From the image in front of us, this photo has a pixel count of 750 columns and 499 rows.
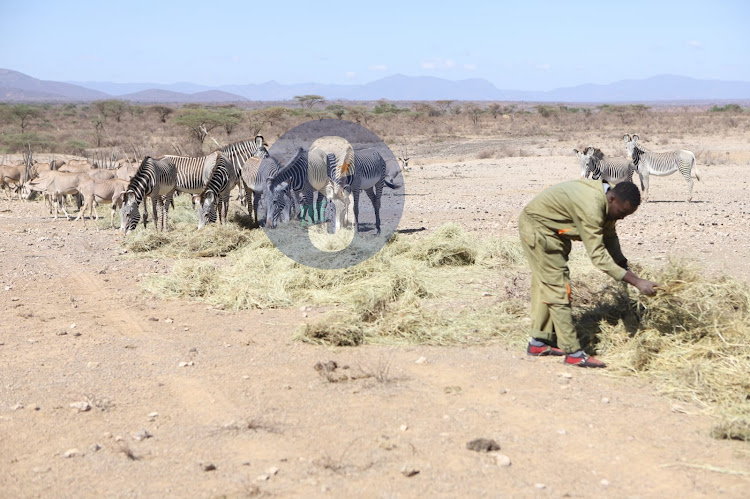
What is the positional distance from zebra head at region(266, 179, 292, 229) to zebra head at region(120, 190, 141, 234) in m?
2.54

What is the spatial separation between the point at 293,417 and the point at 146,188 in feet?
28.6

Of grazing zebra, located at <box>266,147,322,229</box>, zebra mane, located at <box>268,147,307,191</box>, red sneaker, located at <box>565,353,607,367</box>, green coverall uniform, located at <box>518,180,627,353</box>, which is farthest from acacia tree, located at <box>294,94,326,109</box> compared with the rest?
red sneaker, located at <box>565,353,607,367</box>

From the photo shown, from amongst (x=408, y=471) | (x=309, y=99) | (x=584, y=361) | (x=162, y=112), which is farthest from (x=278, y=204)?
(x=309, y=99)

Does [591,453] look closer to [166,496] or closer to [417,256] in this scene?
[166,496]

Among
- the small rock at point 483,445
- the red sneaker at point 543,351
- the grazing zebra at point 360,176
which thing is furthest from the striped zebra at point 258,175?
the small rock at point 483,445

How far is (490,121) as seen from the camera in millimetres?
59031

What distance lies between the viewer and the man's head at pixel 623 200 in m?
5.38

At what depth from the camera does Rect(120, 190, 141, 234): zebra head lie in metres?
12.4

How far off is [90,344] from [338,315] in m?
2.34

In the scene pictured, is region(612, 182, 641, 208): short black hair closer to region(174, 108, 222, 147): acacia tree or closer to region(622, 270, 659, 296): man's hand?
region(622, 270, 659, 296): man's hand

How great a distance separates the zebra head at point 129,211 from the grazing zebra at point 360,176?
3.66 meters

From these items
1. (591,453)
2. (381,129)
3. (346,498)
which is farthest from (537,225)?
(381,129)

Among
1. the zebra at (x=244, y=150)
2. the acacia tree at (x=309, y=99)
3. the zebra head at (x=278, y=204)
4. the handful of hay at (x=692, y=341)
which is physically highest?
the acacia tree at (x=309, y=99)

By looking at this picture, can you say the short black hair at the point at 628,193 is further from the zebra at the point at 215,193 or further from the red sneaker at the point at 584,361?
the zebra at the point at 215,193
